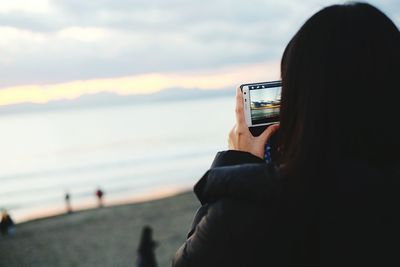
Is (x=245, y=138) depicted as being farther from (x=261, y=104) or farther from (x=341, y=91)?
(x=341, y=91)

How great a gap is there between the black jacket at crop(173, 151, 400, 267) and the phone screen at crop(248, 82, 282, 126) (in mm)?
355

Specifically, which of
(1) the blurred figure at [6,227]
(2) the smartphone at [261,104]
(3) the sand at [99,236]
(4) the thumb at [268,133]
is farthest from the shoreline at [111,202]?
(4) the thumb at [268,133]

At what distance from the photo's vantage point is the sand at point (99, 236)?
11.5 metres

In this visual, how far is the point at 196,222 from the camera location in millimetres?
1079

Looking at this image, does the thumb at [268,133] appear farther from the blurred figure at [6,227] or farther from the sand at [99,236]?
the blurred figure at [6,227]

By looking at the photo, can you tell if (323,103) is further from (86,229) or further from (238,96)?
(86,229)

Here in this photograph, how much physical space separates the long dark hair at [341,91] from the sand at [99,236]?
9.61 meters

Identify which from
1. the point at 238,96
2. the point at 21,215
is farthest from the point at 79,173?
the point at 238,96

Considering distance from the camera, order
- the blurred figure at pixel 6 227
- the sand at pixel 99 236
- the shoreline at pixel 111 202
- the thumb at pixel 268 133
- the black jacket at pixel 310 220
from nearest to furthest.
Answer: the black jacket at pixel 310 220 < the thumb at pixel 268 133 < the sand at pixel 99 236 < the blurred figure at pixel 6 227 < the shoreline at pixel 111 202

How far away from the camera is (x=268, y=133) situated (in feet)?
3.99

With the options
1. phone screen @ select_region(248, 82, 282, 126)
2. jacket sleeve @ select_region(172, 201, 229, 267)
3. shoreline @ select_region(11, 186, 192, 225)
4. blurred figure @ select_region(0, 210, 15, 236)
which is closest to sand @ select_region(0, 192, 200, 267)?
blurred figure @ select_region(0, 210, 15, 236)

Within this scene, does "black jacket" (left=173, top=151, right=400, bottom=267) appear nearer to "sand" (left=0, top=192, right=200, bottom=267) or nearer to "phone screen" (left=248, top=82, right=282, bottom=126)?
"phone screen" (left=248, top=82, right=282, bottom=126)

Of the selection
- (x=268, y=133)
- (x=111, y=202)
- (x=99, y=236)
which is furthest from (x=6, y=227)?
(x=268, y=133)

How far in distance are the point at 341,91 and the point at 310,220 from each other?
0.28m
